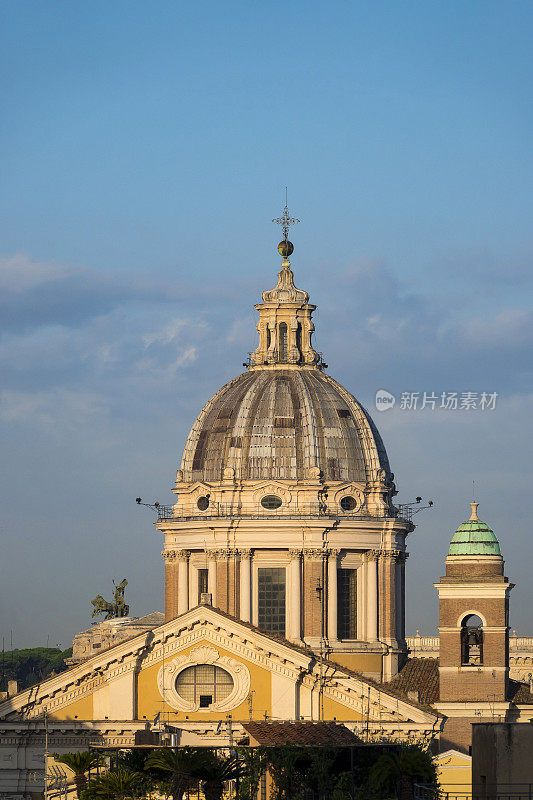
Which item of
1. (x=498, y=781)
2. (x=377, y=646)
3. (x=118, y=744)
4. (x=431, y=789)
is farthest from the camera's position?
(x=377, y=646)

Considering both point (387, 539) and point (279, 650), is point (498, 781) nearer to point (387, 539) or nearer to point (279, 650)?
point (279, 650)

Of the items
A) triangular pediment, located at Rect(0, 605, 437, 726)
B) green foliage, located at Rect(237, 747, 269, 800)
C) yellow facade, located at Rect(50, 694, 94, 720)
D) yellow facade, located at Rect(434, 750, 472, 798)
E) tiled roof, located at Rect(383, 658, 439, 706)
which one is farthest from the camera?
tiled roof, located at Rect(383, 658, 439, 706)

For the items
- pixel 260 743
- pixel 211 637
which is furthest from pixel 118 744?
pixel 260 743

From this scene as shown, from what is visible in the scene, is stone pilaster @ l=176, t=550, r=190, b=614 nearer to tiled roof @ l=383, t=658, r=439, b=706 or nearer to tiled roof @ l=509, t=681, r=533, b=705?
tiled roof @ l=383, t=658, r=439, b=706

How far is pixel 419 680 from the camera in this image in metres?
135

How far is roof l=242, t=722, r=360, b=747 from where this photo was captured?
107 m

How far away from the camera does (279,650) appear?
12244 centimetres

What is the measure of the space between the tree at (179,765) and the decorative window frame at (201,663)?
1945 cm

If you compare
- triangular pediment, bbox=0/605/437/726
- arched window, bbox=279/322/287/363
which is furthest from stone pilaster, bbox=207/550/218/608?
triangular pediment, bbox=0/605/437/726

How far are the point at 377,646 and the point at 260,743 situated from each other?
31263mm

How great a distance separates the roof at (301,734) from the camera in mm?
106938

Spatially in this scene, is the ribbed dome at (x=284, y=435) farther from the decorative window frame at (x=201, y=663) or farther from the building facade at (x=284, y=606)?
the decorative window frame at (x=201, y=663)

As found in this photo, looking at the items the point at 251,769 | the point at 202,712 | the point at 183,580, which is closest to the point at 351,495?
the point at 183,580

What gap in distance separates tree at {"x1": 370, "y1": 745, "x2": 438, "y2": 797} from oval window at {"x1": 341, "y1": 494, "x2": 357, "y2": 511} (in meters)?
36.9
